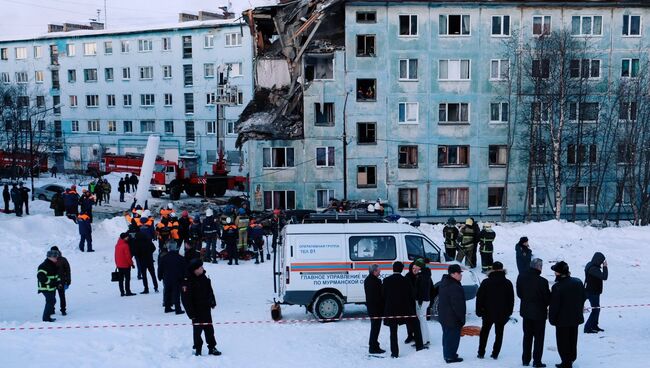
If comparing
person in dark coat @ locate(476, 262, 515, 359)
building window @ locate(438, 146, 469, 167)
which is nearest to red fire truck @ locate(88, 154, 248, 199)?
building window @ locate(438, 146, 469, 167)

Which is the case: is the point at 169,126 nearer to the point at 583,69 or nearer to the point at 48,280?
the point at 583,69

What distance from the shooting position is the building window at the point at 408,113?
3978 centimetres

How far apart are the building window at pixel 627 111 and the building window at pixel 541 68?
568 centimetres

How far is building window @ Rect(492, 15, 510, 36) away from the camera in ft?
130

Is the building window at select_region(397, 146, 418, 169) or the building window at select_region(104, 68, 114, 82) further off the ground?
the building window at select_region(104, 68, 114, 82)

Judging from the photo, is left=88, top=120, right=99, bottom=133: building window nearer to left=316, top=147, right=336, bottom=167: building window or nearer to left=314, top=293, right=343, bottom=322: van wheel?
left=316, top=147, right=336, bottom=167: building window

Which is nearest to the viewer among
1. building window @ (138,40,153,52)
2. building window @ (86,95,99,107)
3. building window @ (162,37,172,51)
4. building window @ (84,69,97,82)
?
building window @ (162,37,172,51)

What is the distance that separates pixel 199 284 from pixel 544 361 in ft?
20.0

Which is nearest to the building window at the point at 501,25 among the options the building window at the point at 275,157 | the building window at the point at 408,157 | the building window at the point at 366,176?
the building window at the point at 408,157

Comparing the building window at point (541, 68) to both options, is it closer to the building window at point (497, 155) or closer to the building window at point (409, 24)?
the building window at point (497, 155)

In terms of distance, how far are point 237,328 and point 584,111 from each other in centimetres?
3335

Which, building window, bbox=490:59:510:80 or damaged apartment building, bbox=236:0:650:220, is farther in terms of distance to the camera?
building window, bbox=490:59:510:80

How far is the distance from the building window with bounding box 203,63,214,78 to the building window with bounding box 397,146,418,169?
29.3 metres

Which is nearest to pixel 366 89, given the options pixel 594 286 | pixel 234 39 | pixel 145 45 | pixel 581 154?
pixel 581 154
